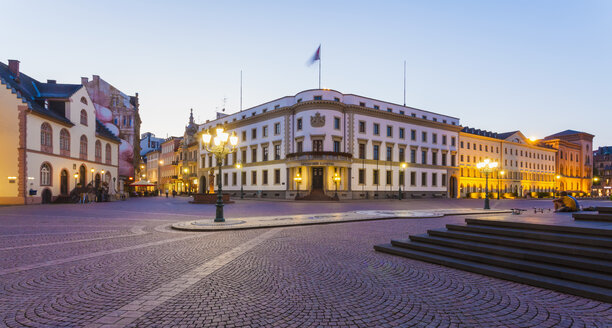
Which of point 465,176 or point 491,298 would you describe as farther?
point 465,176

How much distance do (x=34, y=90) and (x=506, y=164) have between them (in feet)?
289

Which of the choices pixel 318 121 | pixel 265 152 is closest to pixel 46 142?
pixel 265 152

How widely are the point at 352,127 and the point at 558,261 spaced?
4092 cm

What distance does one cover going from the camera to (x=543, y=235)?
7.06 m

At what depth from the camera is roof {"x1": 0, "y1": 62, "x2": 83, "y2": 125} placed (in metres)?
30.7

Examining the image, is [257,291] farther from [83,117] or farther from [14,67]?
[14,67]

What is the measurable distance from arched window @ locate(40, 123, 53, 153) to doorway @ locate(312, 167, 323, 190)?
29.7m

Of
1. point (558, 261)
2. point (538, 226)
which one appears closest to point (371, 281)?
point (558, 261)

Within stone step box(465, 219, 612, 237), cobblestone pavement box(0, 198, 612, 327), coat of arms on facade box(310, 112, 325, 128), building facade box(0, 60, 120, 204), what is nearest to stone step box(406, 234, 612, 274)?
stone step box(465, 219, 612, 237)

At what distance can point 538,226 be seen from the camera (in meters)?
7.45

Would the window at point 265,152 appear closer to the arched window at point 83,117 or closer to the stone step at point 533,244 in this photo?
the arched window at point 83,117

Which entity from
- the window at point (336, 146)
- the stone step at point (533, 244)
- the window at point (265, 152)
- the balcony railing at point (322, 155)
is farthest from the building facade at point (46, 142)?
the stone step at point (533, 244)

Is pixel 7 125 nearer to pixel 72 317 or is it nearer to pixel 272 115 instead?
pixel 272 115

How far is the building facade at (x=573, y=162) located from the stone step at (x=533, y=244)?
105224 millimetres
